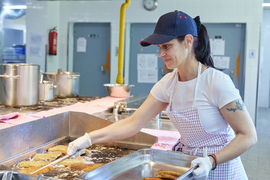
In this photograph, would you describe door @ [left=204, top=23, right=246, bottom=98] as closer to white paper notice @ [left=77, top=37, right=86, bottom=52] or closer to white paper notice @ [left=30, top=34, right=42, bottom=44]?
white paper notice @ [left=77, top=37, right=86, bottom=52]

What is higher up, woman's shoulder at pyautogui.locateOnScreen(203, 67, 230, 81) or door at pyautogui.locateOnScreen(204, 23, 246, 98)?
door at pyautogui.locateOnScreen(204, 23, 246, 98)

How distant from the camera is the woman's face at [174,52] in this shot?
133 centimetres

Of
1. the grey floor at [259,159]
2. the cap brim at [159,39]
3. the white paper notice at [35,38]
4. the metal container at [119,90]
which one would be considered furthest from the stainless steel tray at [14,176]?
the white paper notice at [35,38]

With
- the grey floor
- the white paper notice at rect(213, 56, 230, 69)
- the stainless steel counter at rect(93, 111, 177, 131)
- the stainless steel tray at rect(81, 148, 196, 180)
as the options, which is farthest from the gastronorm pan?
the white paper notice at rect(213, 56, 230, 69)

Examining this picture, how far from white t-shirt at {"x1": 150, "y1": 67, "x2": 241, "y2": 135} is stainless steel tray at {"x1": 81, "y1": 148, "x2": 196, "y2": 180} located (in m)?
0.20

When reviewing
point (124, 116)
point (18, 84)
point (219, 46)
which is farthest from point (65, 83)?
point (219, 46)

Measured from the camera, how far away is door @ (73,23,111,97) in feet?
20.8

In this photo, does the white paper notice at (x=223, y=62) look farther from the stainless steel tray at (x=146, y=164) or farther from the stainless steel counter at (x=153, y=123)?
the stainless steel tray at (x=146, y=164)

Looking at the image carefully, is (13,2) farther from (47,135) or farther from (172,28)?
(172,28)

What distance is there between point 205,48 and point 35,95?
5.70 ft

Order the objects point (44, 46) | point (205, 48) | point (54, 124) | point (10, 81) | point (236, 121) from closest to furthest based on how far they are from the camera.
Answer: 1. point (236, 121)
2. point (205, 48)
3. point (54, 124)
4. point (10, 81)
5. point (44, 46)

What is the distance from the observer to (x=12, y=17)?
6676mm

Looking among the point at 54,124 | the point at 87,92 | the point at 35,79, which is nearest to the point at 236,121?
the point at 54,124

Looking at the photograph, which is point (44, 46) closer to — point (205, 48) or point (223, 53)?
point (223, 53)
